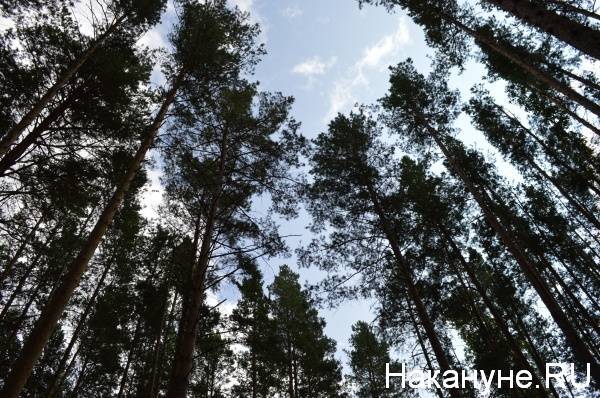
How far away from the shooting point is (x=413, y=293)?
9.52m

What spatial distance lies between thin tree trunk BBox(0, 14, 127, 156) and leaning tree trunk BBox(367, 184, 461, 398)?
29.4ft

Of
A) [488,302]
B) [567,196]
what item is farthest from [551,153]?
[488,302]

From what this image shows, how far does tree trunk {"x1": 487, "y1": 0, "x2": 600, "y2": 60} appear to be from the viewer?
4.29 metres

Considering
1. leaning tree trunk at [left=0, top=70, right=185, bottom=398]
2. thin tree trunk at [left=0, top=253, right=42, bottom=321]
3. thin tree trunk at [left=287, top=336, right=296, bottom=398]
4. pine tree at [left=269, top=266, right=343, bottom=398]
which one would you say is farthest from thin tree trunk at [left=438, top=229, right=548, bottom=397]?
thin tree trunk at [left=0, top=253, right=42, bottom=321]

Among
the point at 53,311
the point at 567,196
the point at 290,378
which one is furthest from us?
the point at 290,378

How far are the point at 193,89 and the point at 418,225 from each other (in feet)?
30.1

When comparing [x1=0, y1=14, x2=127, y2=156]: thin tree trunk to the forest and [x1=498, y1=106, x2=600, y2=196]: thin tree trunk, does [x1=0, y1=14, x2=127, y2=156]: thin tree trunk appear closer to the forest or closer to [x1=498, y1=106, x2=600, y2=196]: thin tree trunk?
the forest

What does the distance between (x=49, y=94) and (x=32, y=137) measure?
0.99 m

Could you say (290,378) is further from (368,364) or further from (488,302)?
(488,302)

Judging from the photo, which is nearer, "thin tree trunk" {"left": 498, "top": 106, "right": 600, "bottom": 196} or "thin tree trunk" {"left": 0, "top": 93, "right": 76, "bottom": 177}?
"thin tree trunk" {"left": 0, "top": 93, "right": 76, "bottom": 177}

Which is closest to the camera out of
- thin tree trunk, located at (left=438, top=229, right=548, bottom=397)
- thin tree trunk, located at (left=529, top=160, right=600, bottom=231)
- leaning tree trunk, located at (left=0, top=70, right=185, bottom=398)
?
leaning tree trunk, located at (left=0, top=70, right=185, bottom=398)

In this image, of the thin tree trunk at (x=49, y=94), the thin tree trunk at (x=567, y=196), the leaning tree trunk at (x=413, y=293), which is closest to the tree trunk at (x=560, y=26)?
the leaning tree trunk at (x=413, y=293)

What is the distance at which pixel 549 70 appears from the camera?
13078 millimetres

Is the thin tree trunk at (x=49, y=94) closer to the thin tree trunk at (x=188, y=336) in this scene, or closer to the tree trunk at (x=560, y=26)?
the thin tree trunk at (x=188, y=336)
